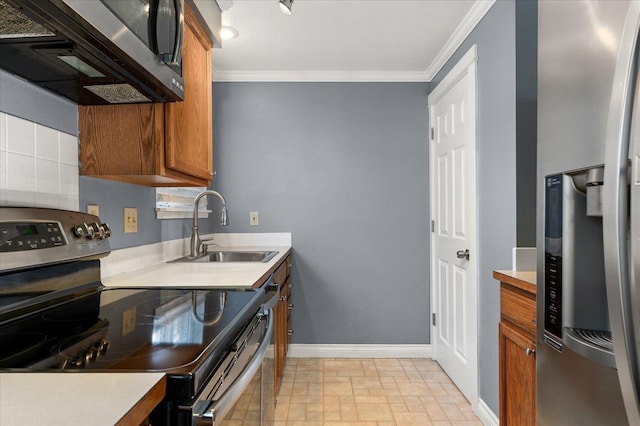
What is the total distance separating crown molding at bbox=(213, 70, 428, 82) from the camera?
10.6ft

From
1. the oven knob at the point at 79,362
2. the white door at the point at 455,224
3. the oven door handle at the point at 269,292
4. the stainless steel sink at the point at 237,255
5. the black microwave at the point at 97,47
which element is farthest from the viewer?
the stainless steel sink at the point at 237,255

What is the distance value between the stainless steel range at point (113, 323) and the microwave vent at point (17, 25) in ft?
1.51

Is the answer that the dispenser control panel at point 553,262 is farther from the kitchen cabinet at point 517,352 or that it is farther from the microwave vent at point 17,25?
the microwave vent at point 17,25

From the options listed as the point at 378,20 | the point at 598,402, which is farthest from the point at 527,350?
the point at 378,20

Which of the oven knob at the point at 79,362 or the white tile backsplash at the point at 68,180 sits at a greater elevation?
the white tile backsplash at the point at 68,180

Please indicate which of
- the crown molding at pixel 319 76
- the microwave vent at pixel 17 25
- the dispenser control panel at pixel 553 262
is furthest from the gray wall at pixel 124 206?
the dispenser control panel at pixel 553 262

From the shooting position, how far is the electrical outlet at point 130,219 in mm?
1841

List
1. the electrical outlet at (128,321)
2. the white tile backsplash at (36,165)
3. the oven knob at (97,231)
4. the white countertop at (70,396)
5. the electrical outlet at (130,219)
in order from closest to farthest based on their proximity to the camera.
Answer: the white countertop at (70,396) < the electrical outlet at (128,321) < the white tile backsplash at (36,165) < the oven knob at (97,231) < the electrical outlet at (130,219)

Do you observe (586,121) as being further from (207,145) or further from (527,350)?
(207,145)

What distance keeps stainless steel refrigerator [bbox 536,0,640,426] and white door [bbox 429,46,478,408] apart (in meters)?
1.33

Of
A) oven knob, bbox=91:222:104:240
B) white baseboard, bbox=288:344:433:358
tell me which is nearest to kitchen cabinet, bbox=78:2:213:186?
oven knob, bbox=91:222:104:240

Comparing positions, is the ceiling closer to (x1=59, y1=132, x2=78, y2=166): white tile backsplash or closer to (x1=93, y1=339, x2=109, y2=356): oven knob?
(x1=59, y1=132, x2=78, y2=166): white tile backsplash

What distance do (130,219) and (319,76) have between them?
2.00 m

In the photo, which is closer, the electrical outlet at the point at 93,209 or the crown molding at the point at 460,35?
the electrical outlet at the point at 93,209
